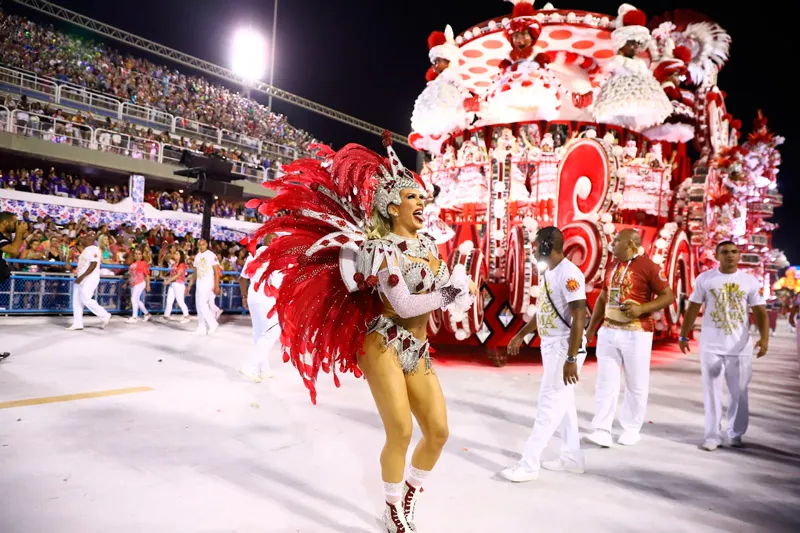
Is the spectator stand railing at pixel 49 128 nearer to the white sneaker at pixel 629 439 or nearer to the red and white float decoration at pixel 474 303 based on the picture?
the red and white float decoration at pixel 474 303

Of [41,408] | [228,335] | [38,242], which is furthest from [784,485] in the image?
[38,242]

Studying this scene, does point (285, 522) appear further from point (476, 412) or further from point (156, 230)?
point (156, 230)

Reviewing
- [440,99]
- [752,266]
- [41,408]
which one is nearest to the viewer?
[41,408]

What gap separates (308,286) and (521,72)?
708cm

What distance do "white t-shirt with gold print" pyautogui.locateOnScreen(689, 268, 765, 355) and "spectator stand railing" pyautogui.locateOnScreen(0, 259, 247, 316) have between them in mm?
12108

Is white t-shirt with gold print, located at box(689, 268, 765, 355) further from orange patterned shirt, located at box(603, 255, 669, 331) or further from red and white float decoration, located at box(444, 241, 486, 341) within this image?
red and white float decoration, located at box(444, 241, 486, 341)

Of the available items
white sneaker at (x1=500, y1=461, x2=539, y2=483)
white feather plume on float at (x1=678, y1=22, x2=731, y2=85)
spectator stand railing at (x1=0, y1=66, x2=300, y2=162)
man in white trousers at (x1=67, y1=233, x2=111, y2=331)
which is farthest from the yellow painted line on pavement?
spectator stand railing at (x1=0, y1=66, x2=300, y2=162)

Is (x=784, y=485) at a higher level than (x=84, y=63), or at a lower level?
lower

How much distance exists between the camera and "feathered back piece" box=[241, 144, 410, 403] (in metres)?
3.04

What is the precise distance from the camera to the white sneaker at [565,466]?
3973 mm

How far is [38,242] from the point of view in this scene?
1247cm

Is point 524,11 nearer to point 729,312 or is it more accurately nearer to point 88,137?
point 729,312

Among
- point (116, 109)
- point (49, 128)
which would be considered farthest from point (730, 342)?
point (116, 109)

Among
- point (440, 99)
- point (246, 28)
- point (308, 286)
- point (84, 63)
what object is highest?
point (246, 28)
